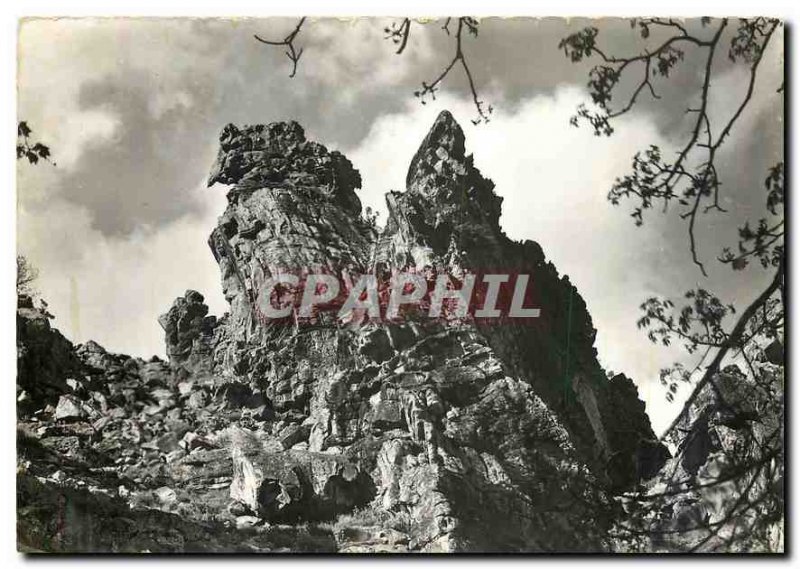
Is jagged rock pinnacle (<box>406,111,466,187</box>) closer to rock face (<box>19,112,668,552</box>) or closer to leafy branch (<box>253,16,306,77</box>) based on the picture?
rock face (<box>19,112,668,552</box>)

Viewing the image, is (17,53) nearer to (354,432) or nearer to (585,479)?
(354,432)

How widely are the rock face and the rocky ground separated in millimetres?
11

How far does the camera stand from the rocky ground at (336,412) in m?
4.95

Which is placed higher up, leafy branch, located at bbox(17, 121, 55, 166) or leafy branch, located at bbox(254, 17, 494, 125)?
leafy branch, located at bbox(254, 17, 494, 125)

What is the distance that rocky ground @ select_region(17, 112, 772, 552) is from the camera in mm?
4945

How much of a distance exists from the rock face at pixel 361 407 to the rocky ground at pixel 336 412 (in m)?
0.01

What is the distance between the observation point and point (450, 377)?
5.14 m

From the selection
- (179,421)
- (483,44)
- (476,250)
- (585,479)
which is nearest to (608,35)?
(483,44)

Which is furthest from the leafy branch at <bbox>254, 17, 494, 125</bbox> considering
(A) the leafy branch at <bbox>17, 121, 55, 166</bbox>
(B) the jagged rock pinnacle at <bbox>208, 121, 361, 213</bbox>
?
(A) the leafy branch at <bbox>17, 121, 55, 166</bbox>

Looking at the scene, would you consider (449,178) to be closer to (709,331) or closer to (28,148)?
(709,331)

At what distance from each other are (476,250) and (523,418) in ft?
3.33

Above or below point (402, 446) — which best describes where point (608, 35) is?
above

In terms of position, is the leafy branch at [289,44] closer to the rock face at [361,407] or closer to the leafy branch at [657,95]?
the rock face at [361,407]

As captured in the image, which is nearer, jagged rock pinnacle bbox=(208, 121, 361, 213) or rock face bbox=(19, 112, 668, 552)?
rock face bbox=(19, 112, 668, 552)
